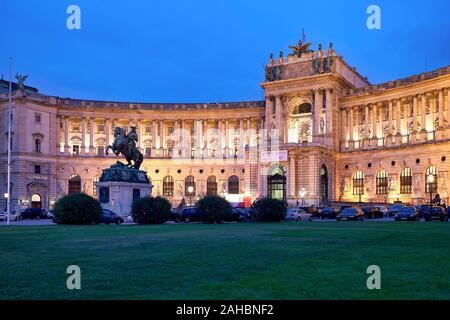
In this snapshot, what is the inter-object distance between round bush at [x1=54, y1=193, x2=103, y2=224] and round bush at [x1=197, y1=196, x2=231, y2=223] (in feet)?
27.9

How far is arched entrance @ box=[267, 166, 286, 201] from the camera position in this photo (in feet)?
278

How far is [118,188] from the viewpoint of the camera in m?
43.7

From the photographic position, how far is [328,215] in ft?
195

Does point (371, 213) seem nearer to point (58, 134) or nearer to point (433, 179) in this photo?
point (433, 179)

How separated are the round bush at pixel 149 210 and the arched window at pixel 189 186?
190ft

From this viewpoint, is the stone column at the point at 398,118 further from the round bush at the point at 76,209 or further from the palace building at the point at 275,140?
the round bush at the point at 76,209

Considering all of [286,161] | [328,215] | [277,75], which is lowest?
[328,215]

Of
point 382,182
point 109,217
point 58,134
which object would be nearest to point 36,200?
point 58,134

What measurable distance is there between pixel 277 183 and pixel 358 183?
14025 millimetres

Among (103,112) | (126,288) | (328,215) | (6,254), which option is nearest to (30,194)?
(103,112)

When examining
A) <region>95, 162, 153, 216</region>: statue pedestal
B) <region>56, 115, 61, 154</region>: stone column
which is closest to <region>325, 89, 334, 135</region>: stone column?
<region>95, 162, 153, 216</region>: statue pedestal
